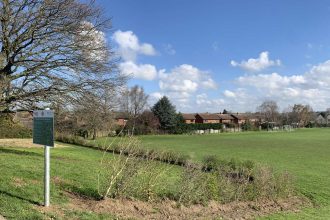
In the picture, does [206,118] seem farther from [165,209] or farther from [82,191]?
[165,209]

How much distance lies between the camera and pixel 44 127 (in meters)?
8.12

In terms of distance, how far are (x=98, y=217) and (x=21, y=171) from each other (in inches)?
213

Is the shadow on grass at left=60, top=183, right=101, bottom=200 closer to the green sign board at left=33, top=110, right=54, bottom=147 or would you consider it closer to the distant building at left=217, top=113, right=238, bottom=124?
the green sign board at left=33, top=110, right=54, bottom=147

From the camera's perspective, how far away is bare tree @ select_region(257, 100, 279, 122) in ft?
484

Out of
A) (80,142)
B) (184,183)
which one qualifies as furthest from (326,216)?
(80,142)

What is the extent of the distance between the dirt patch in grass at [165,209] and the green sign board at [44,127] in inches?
55.4

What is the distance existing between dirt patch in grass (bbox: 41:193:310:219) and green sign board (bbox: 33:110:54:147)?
4.62 ft

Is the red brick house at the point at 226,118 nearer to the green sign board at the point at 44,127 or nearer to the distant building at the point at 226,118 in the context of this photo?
the distant building at the point at 226,118

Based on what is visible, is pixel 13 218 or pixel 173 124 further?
pixel 173 124

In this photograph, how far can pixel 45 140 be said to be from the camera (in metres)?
8.02

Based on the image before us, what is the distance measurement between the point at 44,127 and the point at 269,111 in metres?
148

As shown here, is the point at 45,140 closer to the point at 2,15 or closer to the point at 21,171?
the point at 21,171

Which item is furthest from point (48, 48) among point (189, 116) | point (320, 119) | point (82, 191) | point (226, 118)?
point (320, 119)

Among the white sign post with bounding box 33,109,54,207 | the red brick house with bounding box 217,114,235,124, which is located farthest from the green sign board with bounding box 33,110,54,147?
the red brick house with bounding box 217,114,235,124
